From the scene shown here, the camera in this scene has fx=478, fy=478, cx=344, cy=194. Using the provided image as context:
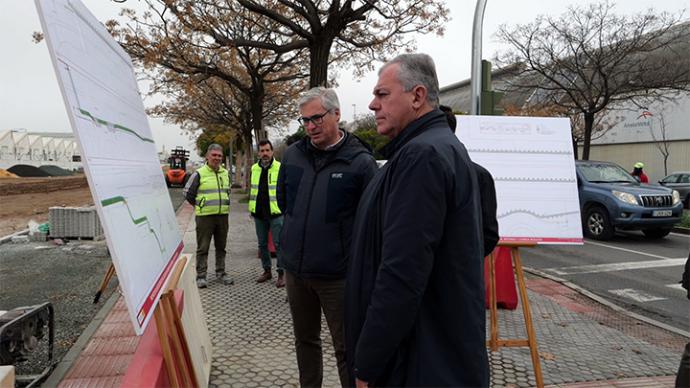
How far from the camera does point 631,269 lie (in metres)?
8.12

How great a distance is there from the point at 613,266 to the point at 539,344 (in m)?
4.77

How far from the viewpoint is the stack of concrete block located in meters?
9.92

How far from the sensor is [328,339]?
4.62 meters

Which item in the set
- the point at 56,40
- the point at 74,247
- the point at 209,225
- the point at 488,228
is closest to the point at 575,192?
the point at 488,228

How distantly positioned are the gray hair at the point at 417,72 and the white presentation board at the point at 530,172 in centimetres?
237

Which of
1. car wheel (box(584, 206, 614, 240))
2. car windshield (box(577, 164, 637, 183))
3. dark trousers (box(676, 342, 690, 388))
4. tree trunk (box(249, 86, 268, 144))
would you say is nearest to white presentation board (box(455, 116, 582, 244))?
dark trousers (box(676, 342, 690, 388))

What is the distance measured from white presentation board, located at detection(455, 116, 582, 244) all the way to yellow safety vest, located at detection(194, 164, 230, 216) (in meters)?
3.42

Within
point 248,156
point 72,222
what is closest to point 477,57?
point 72,222

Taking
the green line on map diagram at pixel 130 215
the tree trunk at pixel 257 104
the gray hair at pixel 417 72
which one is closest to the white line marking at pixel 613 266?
the gray hair at pixel 417 72

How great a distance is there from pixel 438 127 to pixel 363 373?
0.94 meters

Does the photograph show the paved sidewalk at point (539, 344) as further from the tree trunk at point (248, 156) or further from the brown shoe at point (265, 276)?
the tree trunk at point (248, 156)

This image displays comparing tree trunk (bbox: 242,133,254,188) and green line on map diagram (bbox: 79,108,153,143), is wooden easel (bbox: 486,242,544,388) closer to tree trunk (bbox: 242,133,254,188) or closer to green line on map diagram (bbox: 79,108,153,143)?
green line on map diagram (bbox: 79,108,153,143)

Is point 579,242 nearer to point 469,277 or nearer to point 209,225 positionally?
point 469,277

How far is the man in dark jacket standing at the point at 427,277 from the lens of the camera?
1.59 m
